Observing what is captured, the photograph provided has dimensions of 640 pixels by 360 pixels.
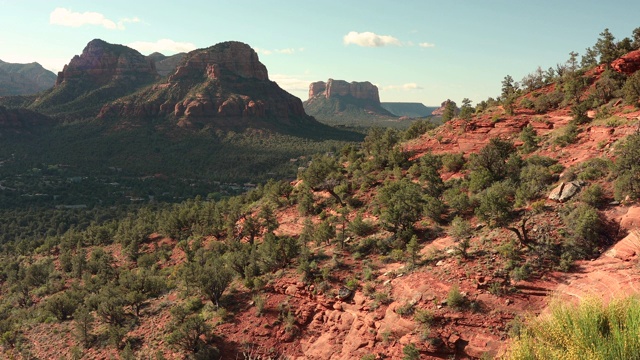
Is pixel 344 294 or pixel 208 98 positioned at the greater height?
pixel 208 98

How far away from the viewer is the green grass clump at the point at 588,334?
8383 millimetres

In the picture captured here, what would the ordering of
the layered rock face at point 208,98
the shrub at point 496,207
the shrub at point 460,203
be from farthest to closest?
the layered rock face at point 208,98 < the shrub at point 460,203 < the shrub at point 496,207

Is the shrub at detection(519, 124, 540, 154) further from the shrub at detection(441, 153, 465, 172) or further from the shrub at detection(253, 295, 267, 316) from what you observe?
the shrub at detection(253, 295, 267, 316)

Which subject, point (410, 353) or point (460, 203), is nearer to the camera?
point (410, 353)

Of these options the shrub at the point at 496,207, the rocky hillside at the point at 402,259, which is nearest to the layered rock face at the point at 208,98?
the rocky hillside at the point at 402,259

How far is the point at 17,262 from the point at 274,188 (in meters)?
42.2

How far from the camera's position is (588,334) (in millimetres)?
9258

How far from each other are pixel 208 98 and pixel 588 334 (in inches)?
6902

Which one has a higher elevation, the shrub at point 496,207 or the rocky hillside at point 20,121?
the rocky hillside at point 20,121

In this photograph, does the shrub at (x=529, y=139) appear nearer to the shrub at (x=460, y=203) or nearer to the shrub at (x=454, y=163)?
the shrub at (x=454, y=163)

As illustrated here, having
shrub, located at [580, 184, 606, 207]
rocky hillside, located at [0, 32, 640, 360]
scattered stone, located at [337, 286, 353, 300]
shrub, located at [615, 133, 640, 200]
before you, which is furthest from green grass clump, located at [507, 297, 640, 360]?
shrub, located at [615, 133, 640, 200]

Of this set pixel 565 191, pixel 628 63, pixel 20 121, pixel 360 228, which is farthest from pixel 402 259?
pixel 20 121

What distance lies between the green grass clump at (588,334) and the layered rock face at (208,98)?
162970mm

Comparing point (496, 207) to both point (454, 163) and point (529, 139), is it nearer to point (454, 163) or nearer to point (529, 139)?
point (454, 163)
